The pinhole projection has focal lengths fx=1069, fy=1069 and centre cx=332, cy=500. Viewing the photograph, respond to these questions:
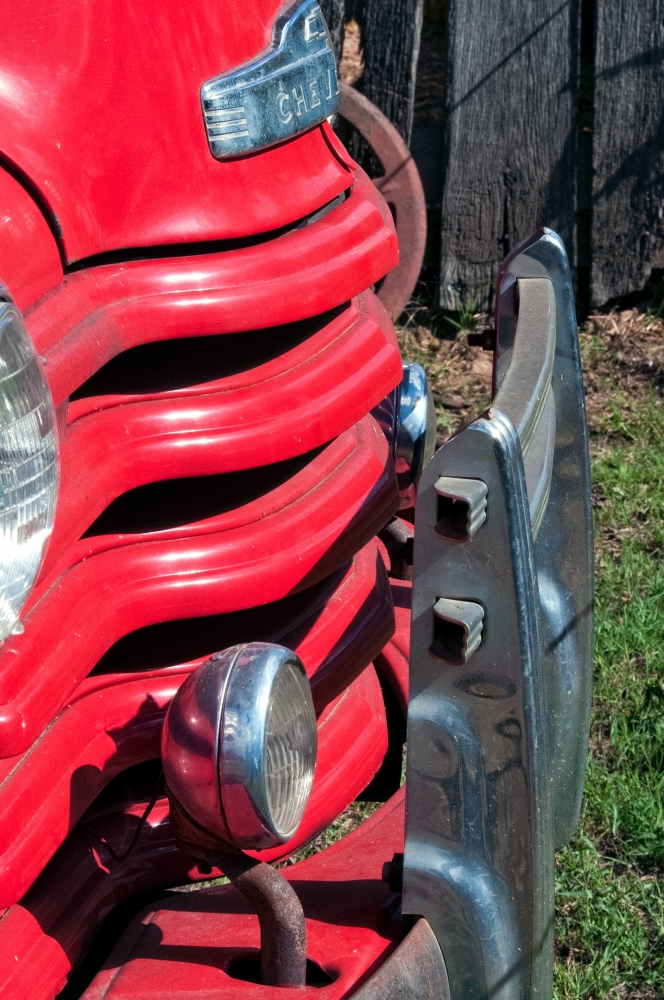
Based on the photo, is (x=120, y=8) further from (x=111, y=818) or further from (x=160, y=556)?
(x=111, y=818)

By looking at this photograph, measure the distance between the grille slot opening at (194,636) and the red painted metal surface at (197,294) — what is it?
0.36 m

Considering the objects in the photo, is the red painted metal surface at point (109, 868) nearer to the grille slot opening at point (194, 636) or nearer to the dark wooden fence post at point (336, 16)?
the grille slot opening at point (194, 636)

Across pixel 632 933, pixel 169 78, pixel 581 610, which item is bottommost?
pixel 632 933

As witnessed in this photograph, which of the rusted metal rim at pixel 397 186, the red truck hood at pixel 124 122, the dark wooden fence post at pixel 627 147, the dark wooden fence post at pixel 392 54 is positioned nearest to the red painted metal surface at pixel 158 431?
the red truck hood at pixel 124 122

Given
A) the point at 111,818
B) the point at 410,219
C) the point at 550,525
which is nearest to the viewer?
the point at 111,818

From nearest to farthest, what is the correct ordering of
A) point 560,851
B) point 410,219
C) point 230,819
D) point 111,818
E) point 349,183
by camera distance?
point 230,819 → point 111,818 → point 349,183 → point 560,851 → point 410,219

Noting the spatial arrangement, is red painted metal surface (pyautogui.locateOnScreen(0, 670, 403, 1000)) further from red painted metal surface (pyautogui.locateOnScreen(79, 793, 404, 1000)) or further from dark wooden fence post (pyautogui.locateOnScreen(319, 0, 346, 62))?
dark wooden fence post (pyautogui.locateOnScreen(319, 0, 346, 62))

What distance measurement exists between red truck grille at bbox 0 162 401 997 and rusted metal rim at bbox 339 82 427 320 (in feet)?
7.21

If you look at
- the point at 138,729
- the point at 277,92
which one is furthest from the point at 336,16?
the point at 138,729

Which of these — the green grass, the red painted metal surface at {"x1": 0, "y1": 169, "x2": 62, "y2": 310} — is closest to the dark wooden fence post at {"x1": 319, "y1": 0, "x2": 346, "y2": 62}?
the green grass

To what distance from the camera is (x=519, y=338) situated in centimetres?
154

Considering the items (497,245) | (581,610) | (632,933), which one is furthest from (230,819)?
(497,245)

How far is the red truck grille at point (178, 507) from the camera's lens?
1133mm

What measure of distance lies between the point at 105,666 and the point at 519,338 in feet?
2.42
